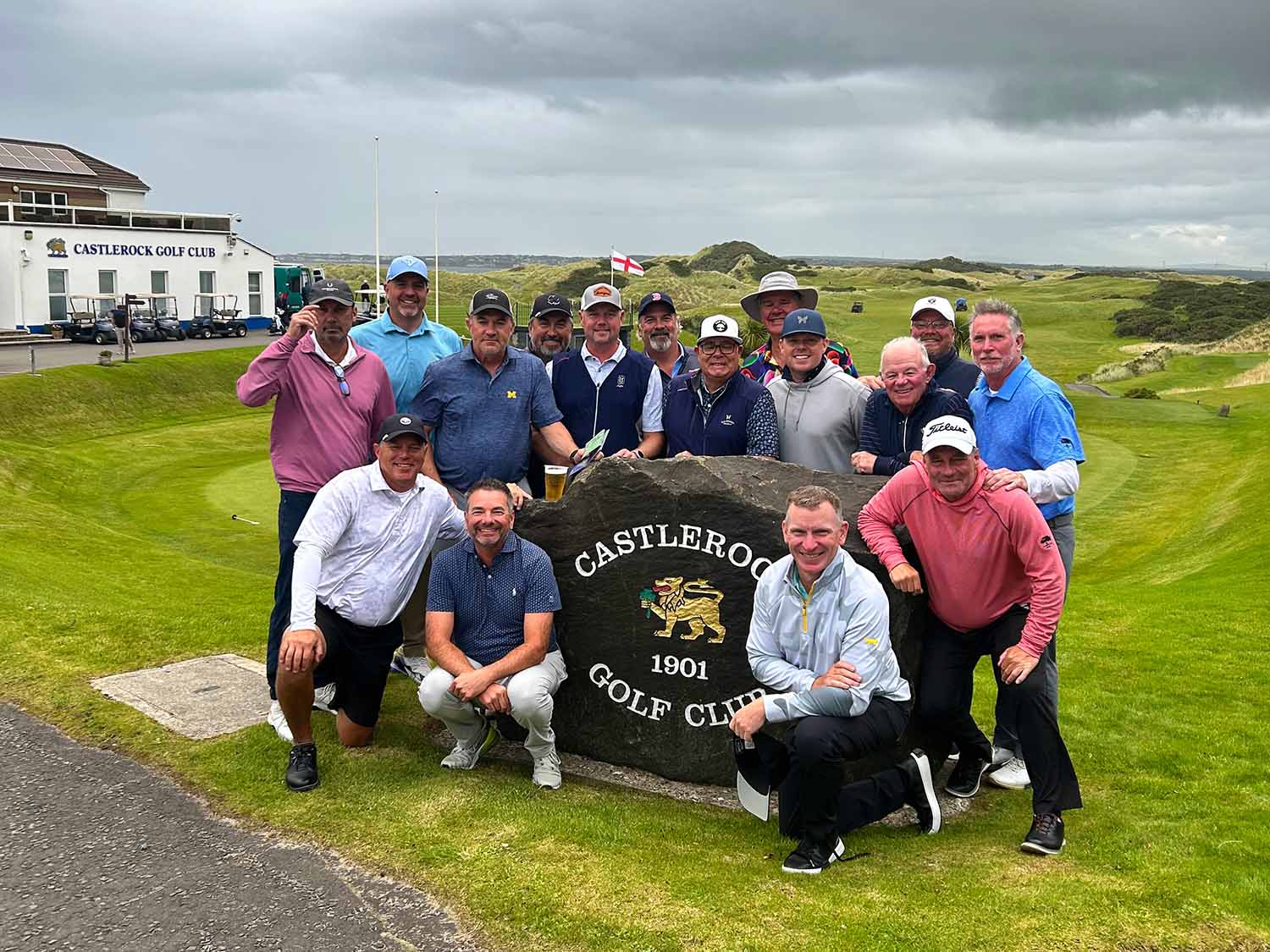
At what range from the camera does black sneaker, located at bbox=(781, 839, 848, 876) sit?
538cm

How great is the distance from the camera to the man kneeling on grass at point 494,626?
623cm

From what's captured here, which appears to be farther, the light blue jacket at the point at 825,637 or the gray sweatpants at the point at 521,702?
the gray sweatpants at the point at 521,702

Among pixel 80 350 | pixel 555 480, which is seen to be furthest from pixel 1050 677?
pixel 80 350

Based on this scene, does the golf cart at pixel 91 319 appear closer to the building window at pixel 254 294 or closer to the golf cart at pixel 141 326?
the golf cart at pixel 141 326

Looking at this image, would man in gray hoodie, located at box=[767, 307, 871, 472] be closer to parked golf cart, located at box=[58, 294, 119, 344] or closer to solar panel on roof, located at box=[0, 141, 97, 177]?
parked golf cart, located at box=[58, 294, 119, 344]

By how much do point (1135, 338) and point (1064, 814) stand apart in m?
73.6

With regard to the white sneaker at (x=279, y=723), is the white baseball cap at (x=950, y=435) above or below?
above

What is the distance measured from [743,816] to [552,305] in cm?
402

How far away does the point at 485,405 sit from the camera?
726 centimetres

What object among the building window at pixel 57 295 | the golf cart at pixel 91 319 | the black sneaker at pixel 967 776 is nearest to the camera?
the black sneaker at pixel 967 776

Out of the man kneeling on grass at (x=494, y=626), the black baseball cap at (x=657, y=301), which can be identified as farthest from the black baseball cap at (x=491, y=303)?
the black baseball cap at (x=657, y=301)

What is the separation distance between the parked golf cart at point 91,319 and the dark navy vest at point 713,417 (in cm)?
4579

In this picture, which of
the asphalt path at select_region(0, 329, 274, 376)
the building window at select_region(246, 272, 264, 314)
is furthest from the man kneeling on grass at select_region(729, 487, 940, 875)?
the building window at select_region(246, 272, 264, 314)

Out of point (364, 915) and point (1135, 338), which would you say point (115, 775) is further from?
point (1135, 338)
